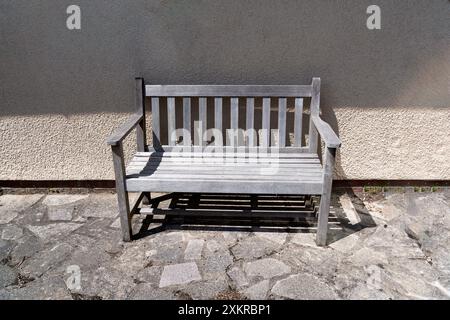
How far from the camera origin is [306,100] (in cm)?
294

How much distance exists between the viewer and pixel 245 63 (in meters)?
2.86

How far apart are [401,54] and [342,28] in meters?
0.56

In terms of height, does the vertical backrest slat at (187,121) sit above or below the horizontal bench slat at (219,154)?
above

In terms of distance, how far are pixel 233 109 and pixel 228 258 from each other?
3.93 ft

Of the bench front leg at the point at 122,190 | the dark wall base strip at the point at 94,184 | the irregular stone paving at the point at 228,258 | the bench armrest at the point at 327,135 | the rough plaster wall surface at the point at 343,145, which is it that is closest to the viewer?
the irregular stone paving at the point at 228,258

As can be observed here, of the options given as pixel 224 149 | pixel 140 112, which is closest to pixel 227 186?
pixel 224 149

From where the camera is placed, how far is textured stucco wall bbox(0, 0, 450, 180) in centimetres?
277

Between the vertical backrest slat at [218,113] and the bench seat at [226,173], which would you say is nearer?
the bench seat at [226,173]

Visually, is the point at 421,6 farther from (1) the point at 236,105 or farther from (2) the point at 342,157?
(1) the point at 236,105

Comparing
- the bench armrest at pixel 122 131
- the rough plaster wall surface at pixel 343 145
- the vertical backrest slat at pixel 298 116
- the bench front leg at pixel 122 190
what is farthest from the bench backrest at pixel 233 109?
the bench front leg at pixel 122 190

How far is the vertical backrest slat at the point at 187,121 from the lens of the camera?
279cm

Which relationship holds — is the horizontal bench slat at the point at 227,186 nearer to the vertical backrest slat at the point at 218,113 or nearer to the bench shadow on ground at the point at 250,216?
the bench shadow on ground at the point at 250,216

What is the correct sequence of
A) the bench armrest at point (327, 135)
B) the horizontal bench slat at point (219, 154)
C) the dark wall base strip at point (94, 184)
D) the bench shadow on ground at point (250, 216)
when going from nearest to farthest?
the bench armrest at point (327, 135) < the bench shadow on ground at point (250, 216) < the horizontal bench slat at point (219, 154) < the dark wall base strip at point (94, 184)

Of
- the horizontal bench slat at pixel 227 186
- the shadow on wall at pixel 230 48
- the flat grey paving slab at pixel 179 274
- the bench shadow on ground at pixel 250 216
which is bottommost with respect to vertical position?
the flat grey paving slab at pixel 179 274
